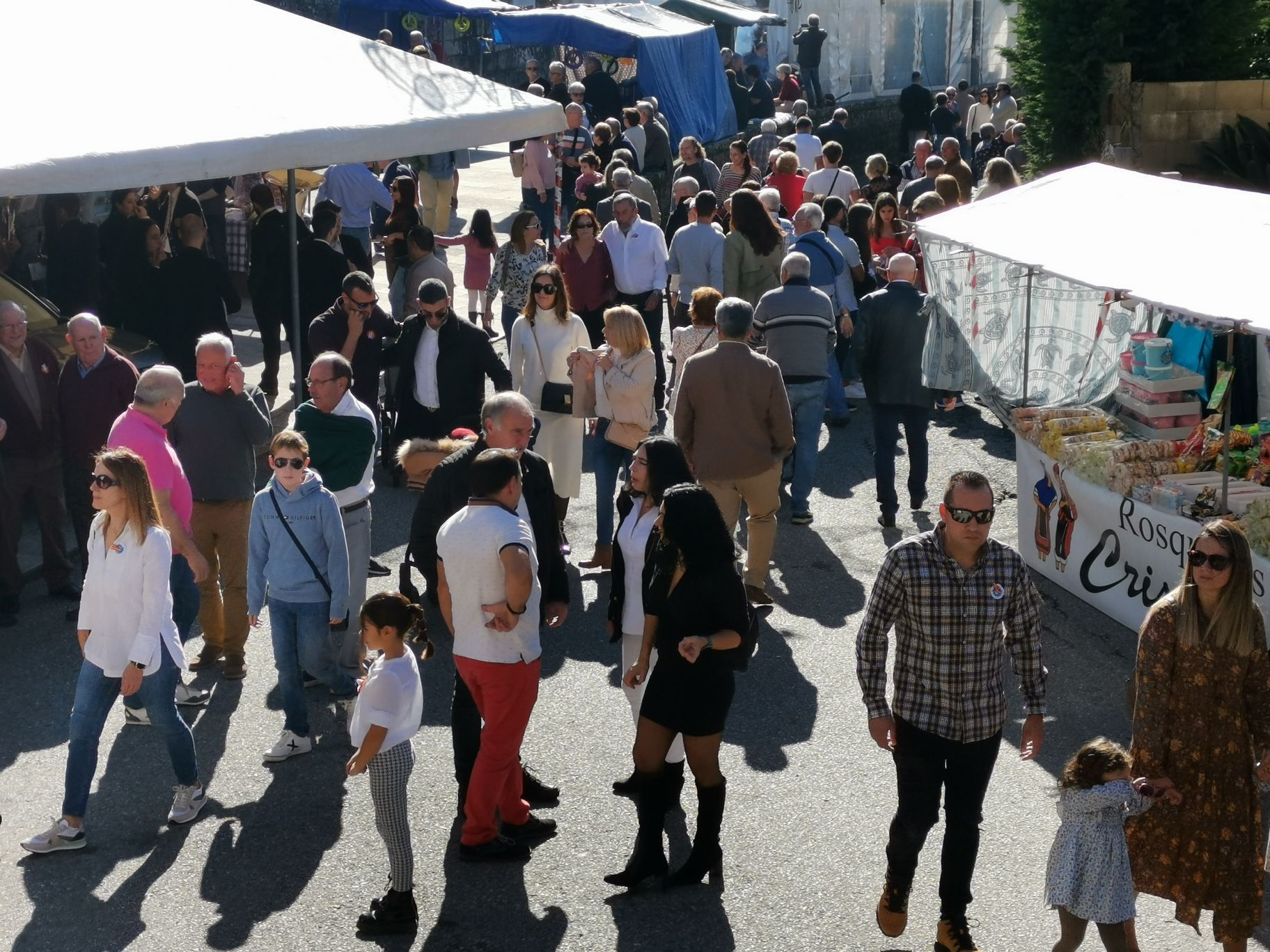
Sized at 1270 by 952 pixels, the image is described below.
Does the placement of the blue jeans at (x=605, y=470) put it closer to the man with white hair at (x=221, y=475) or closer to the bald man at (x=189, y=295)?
the man with white hair at (x=221, y=475)

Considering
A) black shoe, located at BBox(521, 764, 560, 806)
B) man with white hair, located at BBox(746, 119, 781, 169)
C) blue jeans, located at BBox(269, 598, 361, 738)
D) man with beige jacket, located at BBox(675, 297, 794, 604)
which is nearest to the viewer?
black shoe, located at BBox(521, 764, 560, 806)

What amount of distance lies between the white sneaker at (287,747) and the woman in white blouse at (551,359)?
2.86 m

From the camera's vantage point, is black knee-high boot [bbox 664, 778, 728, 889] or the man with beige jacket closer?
black knee-high boot [bbox 664, 778, 728, 889]

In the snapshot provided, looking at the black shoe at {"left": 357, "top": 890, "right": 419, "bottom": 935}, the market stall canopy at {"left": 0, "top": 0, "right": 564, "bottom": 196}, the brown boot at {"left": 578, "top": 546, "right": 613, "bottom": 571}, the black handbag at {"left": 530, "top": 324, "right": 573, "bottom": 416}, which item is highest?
the market stall canopy at {"left": 0, "top": 0, "right": 564, "bottom": 196}

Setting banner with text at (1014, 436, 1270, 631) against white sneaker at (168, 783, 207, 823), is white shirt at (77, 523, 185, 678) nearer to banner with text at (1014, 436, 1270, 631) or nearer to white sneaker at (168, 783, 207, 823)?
white sneaker at (168, 783, 207, 823)

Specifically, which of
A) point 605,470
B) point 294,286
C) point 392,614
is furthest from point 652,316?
point 392,614

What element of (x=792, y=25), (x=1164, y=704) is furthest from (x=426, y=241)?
(x=792, y=25)

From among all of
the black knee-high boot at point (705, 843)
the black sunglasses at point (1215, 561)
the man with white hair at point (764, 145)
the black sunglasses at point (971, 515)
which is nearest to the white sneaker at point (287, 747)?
the black knee-high boot at point (705, 843)

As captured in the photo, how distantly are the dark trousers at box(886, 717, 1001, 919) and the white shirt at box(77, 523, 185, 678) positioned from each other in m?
2.88

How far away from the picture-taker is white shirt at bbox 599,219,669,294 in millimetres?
12273

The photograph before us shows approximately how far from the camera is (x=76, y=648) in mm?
8164

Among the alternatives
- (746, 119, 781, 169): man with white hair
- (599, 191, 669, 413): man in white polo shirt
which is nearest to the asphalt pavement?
→ (599, 191, 669, 413): man in white polo shirt

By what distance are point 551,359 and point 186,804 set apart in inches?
158

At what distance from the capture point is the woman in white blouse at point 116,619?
596 centimetres
